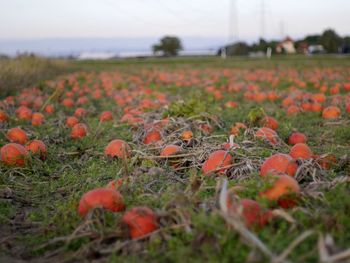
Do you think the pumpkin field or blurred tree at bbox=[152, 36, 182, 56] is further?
blurred tree at bbox=[152, 36, 182, 56]

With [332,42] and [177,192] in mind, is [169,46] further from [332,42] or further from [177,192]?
[177,192]

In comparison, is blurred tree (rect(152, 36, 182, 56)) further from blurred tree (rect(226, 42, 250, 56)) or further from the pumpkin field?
the pumpkin field

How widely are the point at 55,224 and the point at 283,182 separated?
1.80 meters

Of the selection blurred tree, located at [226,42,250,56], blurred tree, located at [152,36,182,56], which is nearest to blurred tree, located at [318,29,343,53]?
blurred tree, located at [226,42,250,56]

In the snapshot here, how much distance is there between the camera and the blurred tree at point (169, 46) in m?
72.3

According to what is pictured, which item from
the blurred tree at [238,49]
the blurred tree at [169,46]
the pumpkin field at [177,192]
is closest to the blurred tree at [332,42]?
the blurred tree at [238,49]

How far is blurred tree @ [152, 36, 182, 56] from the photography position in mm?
72312

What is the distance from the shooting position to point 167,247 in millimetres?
3094

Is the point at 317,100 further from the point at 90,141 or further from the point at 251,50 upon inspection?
the point at 251,50

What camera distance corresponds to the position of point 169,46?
7231cm

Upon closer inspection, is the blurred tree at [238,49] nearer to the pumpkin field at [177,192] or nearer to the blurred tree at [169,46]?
the blurred tree at [169,46]

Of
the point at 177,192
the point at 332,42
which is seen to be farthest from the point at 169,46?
the point at 177,192

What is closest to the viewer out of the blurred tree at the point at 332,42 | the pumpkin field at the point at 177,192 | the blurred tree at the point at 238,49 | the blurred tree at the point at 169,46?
the pumpkin field at the point at 177,192

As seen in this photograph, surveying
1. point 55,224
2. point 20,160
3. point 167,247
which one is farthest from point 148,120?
point 167,247
